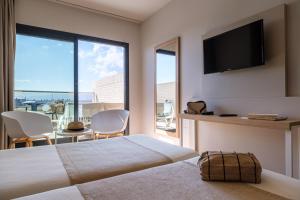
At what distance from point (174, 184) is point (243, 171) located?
34cm

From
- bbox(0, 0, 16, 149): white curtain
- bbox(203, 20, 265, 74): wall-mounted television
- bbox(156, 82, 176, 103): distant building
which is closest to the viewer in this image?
bbox(203, 20, 265, 74): wall-mounted television

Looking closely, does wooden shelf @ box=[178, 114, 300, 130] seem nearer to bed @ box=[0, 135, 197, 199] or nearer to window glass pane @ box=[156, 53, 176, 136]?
bed @ box=[0, 135, 197, 199]

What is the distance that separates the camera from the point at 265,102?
194cm

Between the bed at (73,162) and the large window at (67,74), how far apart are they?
2008 millimetres

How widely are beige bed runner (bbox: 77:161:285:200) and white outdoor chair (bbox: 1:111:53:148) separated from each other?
2.19 m

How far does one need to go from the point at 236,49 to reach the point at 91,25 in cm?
276

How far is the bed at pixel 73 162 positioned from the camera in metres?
0.99

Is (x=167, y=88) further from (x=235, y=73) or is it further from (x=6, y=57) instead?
(x=6, y=57)

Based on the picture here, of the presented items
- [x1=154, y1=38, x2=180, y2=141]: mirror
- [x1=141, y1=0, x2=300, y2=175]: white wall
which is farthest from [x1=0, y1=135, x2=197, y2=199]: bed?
[x1=154, y1=38, x2=180, y2=141]: mirror

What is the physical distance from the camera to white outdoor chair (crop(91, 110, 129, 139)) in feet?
10.8

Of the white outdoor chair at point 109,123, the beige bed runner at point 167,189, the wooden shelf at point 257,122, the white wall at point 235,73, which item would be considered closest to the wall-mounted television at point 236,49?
the white wall at point 235,73

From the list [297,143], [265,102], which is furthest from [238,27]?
[297,143]

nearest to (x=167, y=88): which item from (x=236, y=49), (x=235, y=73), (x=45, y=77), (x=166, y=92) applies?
(x=166, y=92)

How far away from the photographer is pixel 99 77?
155 inches
